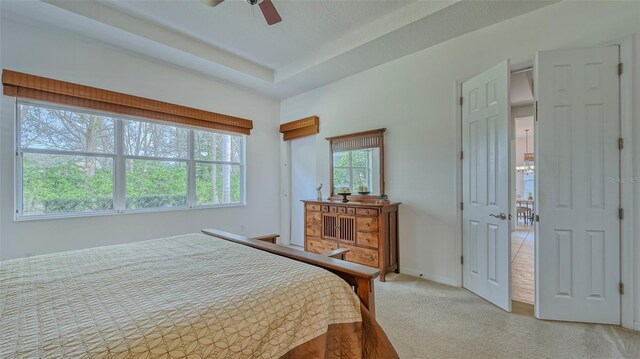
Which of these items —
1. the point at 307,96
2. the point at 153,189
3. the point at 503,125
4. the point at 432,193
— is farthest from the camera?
the point at 307,96

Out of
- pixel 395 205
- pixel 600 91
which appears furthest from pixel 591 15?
pixel 395 205

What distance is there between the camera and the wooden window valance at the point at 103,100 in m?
2.71

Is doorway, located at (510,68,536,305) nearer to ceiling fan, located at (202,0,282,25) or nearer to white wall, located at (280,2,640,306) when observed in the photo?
white wall, located at (280,2,640,306)

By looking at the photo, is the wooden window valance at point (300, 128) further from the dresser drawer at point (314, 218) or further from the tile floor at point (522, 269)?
the tile floor at point (522, 269)

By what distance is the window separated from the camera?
2.88 m

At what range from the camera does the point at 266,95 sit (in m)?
5.00

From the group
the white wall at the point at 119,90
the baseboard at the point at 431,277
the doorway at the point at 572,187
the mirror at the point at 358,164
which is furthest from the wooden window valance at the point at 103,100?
the doorway at the point at 572,187

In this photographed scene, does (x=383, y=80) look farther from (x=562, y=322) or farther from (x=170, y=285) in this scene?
(x=170, y=285)

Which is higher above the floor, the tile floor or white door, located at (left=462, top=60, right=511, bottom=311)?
white door, located at (left=462, top=60, right=511, bottom=311)

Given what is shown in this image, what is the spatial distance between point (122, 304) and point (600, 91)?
3544 mm

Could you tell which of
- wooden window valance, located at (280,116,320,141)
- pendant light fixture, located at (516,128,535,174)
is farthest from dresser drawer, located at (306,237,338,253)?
pendant light fixture, located at (516,128,535,174)

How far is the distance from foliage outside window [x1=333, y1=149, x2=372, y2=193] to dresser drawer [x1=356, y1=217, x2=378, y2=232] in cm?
67

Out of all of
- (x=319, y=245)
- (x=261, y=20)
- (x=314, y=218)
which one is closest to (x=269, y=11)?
(x=261, y=20)

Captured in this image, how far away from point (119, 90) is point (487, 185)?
176 inches
